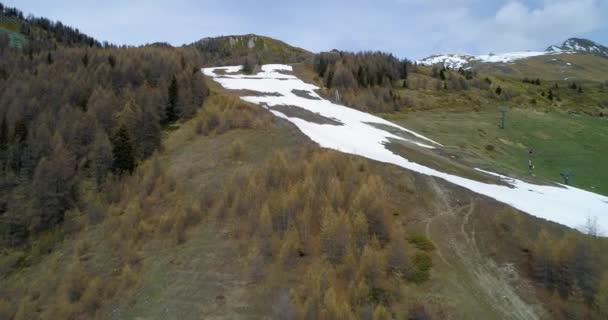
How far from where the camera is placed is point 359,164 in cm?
1755

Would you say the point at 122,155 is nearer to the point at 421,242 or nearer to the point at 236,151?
the point at 236,151

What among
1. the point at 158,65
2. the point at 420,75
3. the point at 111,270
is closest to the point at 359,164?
the point at 111,270

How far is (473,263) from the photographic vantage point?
1247cm

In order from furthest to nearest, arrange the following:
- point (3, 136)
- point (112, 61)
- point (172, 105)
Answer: point (112, 61) → point (172, 105) → point (3, 136)

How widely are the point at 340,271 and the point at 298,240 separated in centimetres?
204

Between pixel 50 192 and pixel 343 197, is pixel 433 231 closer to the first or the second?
pixel 343 197

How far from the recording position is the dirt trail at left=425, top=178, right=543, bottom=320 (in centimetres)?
1081

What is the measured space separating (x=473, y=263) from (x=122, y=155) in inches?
829

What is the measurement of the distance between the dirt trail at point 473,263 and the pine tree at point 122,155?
18.8m

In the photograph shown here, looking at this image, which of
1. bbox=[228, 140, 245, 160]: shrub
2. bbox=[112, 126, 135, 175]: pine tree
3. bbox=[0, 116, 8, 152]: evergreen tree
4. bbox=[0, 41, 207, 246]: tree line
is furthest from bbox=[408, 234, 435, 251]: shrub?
bbox=[0, 116, 8, 152]: evergreen tree

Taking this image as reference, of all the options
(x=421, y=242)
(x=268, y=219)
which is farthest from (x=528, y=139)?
(x=268, y=219)

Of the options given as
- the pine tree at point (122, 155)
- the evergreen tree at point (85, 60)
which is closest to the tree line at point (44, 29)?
the evergreen tree at point (85, 60)

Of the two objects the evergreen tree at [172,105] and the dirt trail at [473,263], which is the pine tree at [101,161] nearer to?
the evergreen tree at [172,105]

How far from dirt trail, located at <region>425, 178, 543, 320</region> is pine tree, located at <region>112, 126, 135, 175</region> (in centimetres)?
1878
